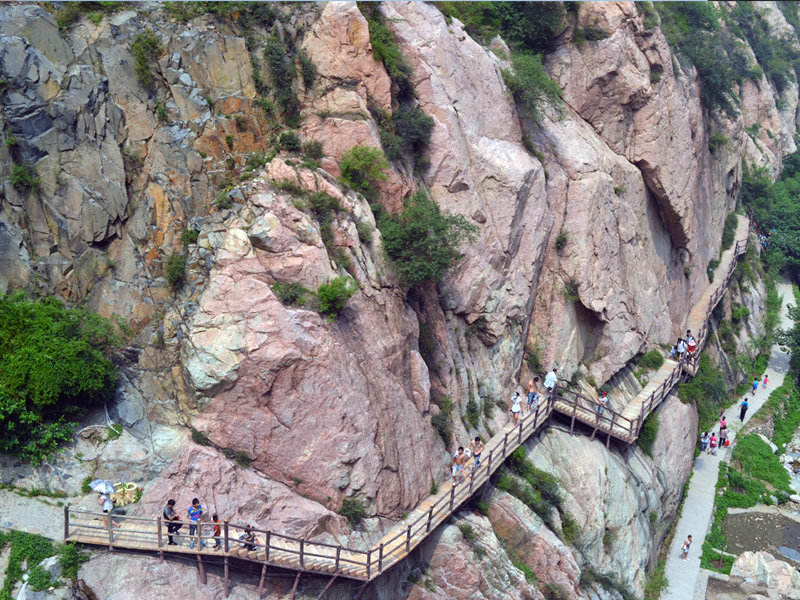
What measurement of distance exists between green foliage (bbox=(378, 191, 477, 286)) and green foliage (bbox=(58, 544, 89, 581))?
11107 millimetres

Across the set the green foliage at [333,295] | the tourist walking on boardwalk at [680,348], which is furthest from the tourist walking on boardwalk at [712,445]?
the green foliage at [333,295]

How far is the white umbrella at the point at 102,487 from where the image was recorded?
17645 mm

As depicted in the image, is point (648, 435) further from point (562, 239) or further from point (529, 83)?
point (529, 83)

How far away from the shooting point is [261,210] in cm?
2030

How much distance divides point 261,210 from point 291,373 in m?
4.50

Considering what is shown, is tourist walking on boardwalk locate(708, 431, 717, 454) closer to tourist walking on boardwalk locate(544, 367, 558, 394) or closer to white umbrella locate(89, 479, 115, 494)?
tourist walking on boardwalk locate(544, 367, 558, 394)

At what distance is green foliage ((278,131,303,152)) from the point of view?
22.0 meters

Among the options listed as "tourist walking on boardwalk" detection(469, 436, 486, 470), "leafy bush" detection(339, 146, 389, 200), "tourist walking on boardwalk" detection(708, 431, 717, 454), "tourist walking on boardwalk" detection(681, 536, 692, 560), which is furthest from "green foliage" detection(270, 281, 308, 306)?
"tourist walking on boardwalk" detection(708, 431, 717, 454)

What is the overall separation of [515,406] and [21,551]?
49.8 ft

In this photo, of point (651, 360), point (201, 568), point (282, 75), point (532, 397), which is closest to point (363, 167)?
point (282, 75)

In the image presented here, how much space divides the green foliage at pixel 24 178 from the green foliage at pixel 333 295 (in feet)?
25.7

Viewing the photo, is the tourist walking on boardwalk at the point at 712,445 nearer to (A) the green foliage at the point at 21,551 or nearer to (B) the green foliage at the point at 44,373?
(B) the green foliage at the point at 44,373

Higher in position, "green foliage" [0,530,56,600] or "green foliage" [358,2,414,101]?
"green foliage" [358,2,414,101]

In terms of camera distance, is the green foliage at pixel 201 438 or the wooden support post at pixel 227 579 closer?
the wooden support post at pixel 227 579
